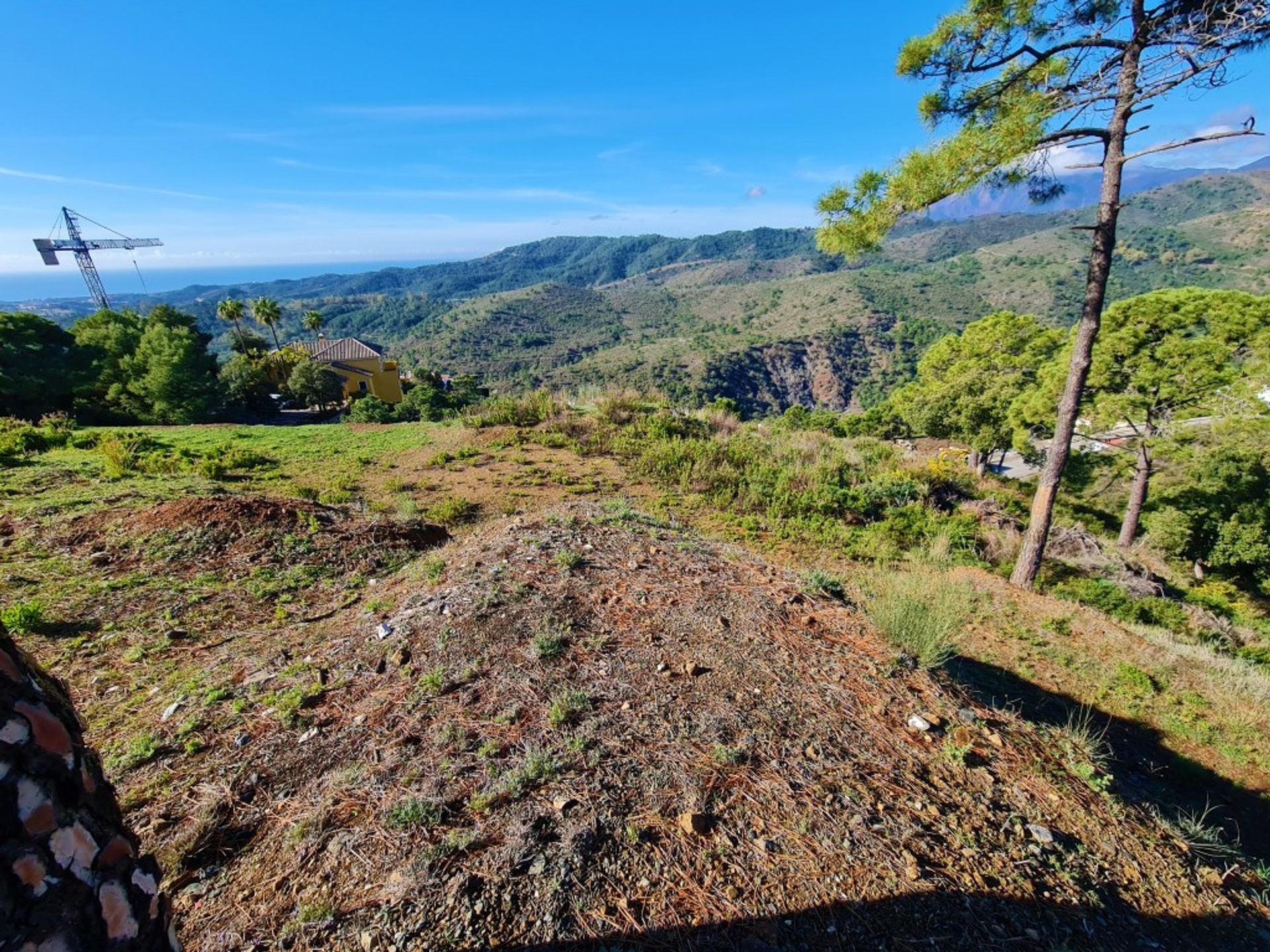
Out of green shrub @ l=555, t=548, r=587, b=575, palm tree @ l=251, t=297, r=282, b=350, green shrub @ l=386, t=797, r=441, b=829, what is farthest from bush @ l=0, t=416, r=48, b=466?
palm tree @ l=251, t=297, r=282, b=350

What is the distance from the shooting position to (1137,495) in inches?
453

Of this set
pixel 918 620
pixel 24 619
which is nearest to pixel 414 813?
pixel 918 620

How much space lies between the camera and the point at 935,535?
780 centimetres

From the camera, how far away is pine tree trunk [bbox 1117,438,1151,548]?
1133 centimetres

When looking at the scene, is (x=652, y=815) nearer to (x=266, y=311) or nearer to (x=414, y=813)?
(x=414, y=813)

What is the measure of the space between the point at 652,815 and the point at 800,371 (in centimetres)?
8761

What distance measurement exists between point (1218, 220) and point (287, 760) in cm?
16601

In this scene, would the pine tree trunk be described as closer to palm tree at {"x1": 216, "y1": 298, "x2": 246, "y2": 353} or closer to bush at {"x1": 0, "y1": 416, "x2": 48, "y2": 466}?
bush at {"x1": 0, "y1": 416, "x2": 48, "y2": 466}

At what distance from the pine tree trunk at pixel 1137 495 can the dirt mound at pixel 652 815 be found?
11392 millimetres

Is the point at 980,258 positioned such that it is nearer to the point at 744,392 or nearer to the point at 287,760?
the point at 744,392

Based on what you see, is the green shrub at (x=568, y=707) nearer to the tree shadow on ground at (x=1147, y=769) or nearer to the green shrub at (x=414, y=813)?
the green shrub at (x=414, y=813)

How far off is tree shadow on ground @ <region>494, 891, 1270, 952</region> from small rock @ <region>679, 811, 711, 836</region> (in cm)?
36

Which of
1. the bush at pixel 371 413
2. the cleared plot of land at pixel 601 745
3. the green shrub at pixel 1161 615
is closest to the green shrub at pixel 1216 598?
the green shrub at pixel 1161 615

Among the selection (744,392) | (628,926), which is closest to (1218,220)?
(744,392)
